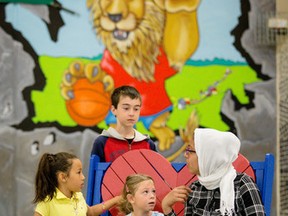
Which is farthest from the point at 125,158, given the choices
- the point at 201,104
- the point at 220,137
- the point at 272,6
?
the point at 272,6

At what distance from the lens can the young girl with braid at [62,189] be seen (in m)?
3.65

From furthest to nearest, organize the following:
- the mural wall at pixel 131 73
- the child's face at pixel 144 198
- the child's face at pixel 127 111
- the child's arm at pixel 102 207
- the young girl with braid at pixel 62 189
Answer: the mural wall at pixel 131 73, the child's face at pixel 127 111, the child's arm at pixel 102 207, the young girl with braid at pixel 62 189, the child's face at pixel 144 198

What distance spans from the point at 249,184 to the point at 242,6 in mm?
4306

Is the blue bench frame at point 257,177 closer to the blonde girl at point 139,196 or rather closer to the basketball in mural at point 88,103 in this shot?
the blonde girl at point 139,196

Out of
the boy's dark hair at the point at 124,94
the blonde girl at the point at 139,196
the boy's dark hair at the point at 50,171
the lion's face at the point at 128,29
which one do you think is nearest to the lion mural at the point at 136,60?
the lion's face at the point at 128,29

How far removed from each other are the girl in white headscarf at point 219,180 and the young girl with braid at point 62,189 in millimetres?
609

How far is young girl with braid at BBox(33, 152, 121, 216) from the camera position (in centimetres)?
365

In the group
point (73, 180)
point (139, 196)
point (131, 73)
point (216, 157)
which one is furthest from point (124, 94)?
point (131, 73)

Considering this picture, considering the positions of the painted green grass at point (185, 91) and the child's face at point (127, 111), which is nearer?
the child's face at point (127, 111)

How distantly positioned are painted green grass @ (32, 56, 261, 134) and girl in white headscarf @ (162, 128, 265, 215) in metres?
3.82

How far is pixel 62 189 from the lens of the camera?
372 cm

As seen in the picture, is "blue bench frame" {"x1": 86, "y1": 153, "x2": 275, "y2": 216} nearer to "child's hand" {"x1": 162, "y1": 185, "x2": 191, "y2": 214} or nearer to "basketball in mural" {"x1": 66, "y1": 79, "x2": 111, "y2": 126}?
"child's hand" {"x1": 162, "y1": 185, "x2": 191, "y2": 214}

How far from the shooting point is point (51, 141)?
23.5ft

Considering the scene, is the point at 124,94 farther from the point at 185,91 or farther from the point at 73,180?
the point at 185,91
